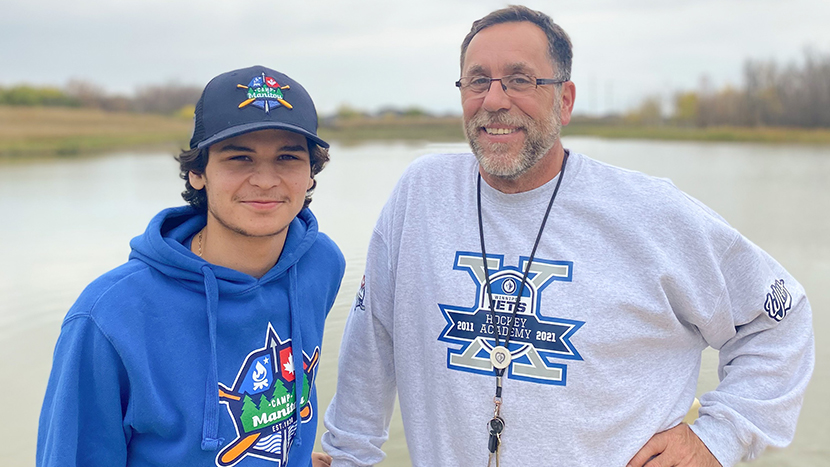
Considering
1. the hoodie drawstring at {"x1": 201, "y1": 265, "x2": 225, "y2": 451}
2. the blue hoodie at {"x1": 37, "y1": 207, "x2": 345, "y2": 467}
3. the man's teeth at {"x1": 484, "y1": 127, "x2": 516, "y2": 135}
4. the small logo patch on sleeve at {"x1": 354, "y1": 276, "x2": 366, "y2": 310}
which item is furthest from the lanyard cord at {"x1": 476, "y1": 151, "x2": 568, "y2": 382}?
the hoodie drawstring at {"x1": 201, "y1": 265, "x2": 225, "y2": 451}

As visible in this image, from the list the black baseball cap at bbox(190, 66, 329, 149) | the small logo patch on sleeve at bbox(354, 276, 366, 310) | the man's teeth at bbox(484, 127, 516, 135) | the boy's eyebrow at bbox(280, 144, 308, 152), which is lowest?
the small logo patch on sleeve at bbox(354, 276, 366, 310)

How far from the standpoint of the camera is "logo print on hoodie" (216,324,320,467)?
1.70 m

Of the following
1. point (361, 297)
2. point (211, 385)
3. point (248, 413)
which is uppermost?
point (361, 297)

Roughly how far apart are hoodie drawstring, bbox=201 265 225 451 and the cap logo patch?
517 mm

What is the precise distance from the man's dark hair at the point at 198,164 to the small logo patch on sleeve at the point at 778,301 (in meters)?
1.63

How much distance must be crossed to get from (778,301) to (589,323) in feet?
2.33

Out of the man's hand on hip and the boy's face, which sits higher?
the boy's face

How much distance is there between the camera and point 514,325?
1861 mm

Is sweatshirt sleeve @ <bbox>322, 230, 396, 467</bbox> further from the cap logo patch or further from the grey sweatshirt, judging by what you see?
the cap logo patch

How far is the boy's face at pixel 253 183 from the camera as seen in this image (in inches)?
67.6

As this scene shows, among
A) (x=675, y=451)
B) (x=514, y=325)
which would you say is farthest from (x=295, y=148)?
(x=675, y=451)

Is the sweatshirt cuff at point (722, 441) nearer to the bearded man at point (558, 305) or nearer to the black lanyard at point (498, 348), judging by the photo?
the bearded man at point (558, 305)

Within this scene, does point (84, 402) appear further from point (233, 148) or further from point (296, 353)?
point (233, 148)

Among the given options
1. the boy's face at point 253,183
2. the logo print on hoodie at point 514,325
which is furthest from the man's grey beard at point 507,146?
the boy's face at point 253,183
